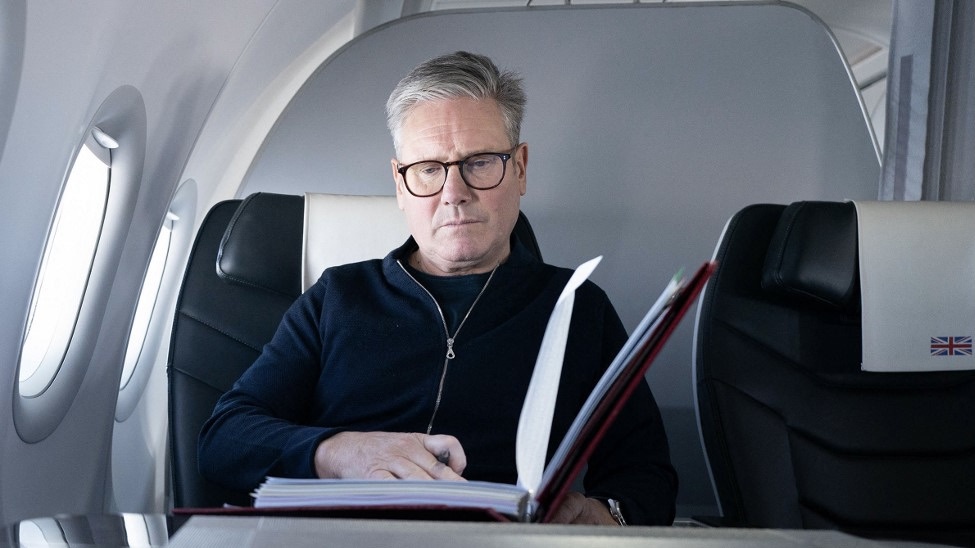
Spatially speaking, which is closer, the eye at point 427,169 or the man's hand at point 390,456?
the man's hand at point 390,456

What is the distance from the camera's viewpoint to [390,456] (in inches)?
51.3

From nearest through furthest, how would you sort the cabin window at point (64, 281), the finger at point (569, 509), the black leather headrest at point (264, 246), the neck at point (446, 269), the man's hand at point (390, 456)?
the man's hand at point (390, 456) < the finger at point (569, 509) < the neck at point (446, 269) < the black leather headrest at point (264, 246) < the cabin window at point (64, 281)

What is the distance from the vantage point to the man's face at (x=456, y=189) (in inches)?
69.4

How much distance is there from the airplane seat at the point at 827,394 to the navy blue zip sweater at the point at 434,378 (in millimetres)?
306

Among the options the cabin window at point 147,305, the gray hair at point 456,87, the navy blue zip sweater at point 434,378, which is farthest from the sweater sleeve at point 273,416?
the cabin window at point 147,305

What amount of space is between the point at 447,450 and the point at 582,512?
272 mm

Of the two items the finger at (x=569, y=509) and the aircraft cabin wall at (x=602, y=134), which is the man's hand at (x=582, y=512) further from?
the aircraft cabin wall at (x=602, y=134)

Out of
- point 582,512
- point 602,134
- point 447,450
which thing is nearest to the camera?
point 447,450

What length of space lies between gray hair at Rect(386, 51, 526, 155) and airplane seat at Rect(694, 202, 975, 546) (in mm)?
590

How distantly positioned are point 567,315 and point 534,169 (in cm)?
172

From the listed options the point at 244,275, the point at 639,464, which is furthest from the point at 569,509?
the point at 244,275

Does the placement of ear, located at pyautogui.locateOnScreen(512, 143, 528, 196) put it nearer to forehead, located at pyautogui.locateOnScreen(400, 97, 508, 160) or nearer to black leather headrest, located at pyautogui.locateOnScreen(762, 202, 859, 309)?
forehead, located at pyautogui.locateOnScreen(400, 97, 508, 160)

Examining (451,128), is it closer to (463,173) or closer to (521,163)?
(463,173)

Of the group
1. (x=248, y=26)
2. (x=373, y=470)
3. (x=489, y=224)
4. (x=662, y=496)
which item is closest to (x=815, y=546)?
(x=373, y=470)
